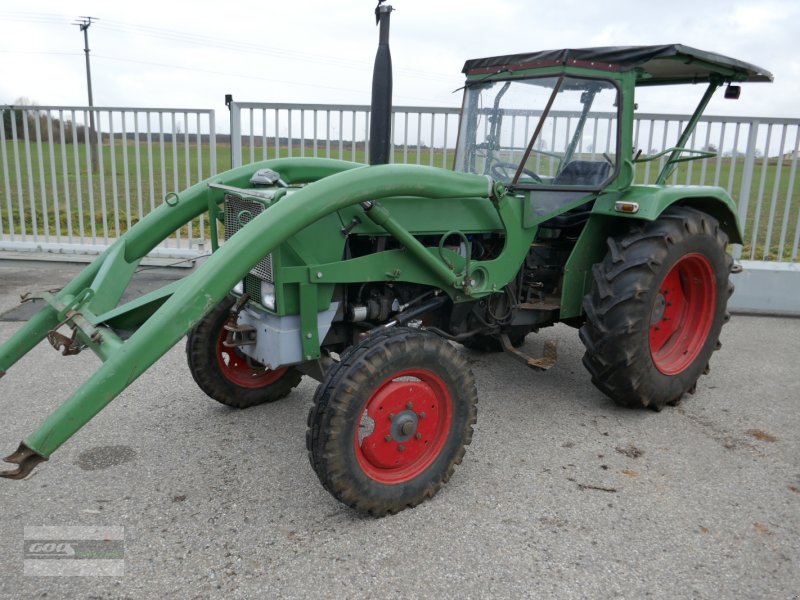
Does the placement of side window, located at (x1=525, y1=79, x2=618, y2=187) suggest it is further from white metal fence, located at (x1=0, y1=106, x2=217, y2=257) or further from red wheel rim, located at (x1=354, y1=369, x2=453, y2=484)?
white metal fence, located at (x1=0, y1=106, x2=217, y2=257)

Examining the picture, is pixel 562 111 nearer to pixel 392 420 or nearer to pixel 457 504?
pixel 392 420

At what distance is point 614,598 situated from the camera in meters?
2.37

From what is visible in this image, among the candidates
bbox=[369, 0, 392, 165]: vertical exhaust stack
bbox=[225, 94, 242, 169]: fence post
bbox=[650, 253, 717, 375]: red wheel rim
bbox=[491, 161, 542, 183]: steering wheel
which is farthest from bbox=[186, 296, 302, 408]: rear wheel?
bbox=[225, 94, 242, 169]: fence post

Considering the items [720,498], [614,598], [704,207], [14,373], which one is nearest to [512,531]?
[614,598]

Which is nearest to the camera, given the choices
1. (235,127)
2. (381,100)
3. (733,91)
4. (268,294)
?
(268,294)

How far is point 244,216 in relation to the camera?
127 inches

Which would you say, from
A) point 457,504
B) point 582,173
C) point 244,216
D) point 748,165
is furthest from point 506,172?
point 748,165

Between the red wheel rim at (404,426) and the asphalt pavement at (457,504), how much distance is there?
0.19 m

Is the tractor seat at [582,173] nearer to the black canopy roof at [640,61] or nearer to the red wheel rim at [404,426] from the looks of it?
the black canopy roof at [640,61]

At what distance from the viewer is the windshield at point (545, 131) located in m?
3.63

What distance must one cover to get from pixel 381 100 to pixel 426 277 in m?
0.91

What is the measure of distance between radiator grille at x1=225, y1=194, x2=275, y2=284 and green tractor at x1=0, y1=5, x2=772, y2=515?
12mm

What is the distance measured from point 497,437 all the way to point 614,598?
133cm

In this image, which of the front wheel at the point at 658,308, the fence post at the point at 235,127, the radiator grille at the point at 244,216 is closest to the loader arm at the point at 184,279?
the radiator grille at the point at 244,216
